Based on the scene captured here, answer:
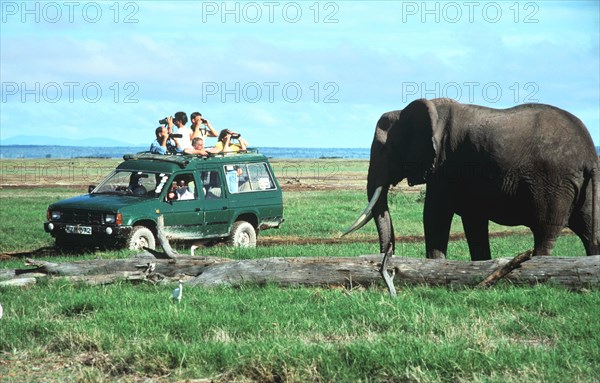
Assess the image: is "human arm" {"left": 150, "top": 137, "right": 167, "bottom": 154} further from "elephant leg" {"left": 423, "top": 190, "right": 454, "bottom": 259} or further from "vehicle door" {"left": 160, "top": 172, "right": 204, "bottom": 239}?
"elephant leg" {"left": 423, "top": 190, "right": 454, "bottom": 259}

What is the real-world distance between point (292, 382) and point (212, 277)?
4647mm

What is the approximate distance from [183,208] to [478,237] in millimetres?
6272

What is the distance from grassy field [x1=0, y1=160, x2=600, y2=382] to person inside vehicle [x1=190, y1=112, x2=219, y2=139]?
7.89 metres

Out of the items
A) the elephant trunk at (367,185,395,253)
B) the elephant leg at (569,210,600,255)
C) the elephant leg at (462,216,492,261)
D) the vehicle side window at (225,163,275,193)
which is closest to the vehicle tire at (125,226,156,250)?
the vehicle side window at (225,163,275,193)

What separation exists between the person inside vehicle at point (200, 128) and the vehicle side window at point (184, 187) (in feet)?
5.01

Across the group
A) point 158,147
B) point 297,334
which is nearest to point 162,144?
point 158,147

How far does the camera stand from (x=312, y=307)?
10297mm

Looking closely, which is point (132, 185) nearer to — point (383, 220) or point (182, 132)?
point (182, 132)

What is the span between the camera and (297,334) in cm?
909

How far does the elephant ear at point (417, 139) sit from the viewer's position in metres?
13.7

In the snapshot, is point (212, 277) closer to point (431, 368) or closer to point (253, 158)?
point (431, 368)

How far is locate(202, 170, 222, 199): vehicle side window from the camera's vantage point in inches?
735

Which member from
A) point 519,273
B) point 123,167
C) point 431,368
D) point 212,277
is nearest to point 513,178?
point 519,273

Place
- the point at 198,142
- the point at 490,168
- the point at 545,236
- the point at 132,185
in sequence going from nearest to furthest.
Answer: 1. the point at 545,236
2. the point at 490,168
3. the point at 132,185
4. the point at 198,142
